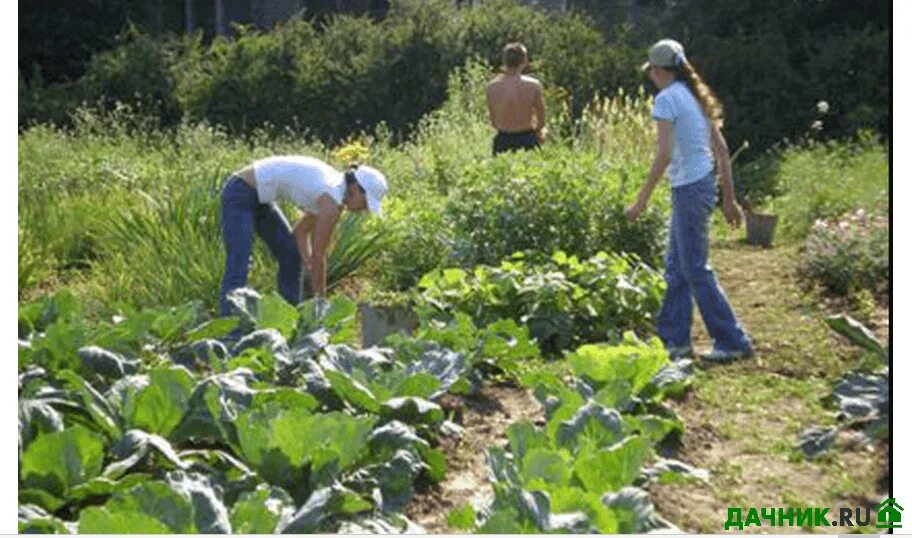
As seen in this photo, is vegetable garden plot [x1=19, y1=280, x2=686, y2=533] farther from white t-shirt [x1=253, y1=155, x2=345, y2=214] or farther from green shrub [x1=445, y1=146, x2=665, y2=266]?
green shrub [x1=445, y1=146, x2=665, y2=266]

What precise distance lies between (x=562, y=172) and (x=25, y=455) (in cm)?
472

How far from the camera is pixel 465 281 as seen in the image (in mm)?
7469

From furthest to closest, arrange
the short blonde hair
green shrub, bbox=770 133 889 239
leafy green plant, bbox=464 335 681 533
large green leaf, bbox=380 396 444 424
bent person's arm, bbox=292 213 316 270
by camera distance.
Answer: green shrub, bbox=770 133 889 239 < the short blonde hair < bent person's arm, bbox=292 213 316 270 < large green leaf, bbox=380 396 444 424 < leafy green plant, bbox=464 335 681 533

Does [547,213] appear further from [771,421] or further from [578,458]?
[578,458]

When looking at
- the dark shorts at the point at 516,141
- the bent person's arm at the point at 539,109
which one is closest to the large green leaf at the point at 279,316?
the dark shorts at the point at 516,141

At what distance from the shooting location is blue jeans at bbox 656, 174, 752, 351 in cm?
680

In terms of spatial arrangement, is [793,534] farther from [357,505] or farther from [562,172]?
[562,172]

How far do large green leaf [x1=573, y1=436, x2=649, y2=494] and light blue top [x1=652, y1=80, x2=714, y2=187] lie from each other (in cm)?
267

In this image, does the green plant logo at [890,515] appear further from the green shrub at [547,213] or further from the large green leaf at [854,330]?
the green shrub at [547,213]

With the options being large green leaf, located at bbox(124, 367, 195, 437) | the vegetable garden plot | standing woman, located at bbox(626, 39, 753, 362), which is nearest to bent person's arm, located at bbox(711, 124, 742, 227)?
standing woman, located at bbox(626, 39, 753, 362)

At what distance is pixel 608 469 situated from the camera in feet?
14.3

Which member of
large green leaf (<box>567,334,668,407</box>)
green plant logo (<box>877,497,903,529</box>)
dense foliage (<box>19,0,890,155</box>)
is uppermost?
green plant logo (<box>877,497,903,529</box>)

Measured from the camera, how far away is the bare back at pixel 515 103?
10.2 metres

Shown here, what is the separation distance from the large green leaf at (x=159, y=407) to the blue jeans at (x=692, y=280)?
9.36ft
